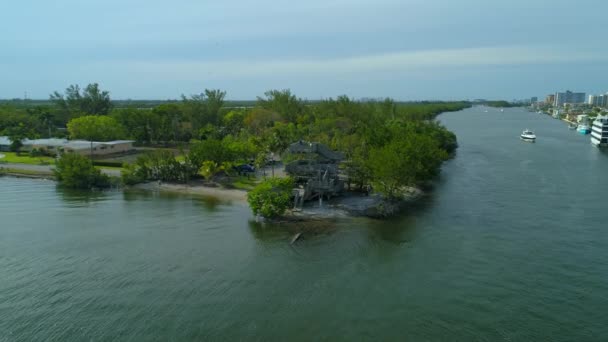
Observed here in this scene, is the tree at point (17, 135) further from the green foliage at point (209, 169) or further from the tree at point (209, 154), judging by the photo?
the green foliage at point (209, 169)

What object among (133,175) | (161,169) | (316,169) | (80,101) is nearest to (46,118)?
(80,101)

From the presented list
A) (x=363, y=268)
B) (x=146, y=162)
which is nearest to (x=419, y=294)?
(x=363, y=268)

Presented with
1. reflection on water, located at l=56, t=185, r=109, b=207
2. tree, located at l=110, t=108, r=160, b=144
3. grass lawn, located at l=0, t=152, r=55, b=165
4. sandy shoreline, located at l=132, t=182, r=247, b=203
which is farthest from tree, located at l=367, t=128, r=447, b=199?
tree, located at l=110, t=108, r=160, b=144

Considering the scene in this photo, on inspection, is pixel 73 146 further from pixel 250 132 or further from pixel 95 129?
pixel 250 132

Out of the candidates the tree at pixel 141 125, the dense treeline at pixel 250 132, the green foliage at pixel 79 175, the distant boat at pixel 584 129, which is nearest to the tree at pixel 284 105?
the dense treeline at pixel 250 132

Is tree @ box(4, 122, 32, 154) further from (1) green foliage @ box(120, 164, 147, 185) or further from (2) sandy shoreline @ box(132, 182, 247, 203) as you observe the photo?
(2) sandy shoreline @ box(132, 182, 247, 203)

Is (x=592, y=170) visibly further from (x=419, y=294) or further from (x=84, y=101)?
(x=84, y=101)

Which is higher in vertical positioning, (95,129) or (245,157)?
(95,129)
